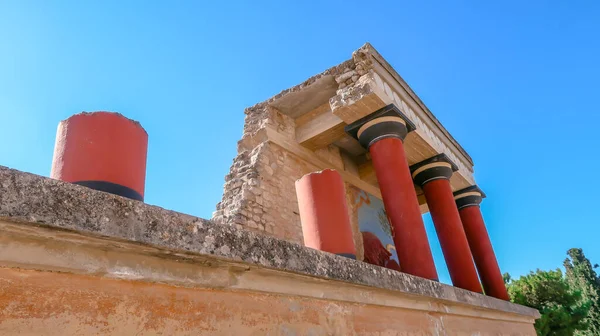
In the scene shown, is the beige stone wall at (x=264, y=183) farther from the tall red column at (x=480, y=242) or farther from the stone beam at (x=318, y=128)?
the tall red column at (x=480, y=242)

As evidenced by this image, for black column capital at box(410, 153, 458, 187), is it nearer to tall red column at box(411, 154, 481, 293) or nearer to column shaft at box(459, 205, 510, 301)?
tall red column at box(411, 154, 481, 293)

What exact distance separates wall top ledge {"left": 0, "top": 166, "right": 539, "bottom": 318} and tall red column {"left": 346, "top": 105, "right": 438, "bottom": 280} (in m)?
3.18

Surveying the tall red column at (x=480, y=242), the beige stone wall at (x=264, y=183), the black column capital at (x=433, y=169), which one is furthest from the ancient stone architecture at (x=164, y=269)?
the tall red column at (x=480, y=242)

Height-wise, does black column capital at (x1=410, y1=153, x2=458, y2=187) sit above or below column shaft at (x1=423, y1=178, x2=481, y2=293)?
above

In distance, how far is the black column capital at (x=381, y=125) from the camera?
5977 millimetres

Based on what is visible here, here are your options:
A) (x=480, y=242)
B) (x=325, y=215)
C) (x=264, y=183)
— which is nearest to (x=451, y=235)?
(x=480, y=242)

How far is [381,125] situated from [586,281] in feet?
80.3

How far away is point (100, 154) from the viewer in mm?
1729

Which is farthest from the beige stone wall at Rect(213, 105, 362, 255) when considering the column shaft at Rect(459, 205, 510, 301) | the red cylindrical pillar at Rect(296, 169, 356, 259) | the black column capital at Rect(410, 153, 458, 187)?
the column shaft at Rect(459, 205, 510, 301)

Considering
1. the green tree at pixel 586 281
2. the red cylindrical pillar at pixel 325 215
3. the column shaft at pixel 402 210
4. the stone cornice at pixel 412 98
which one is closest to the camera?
the red cylindrical pillar at pixel 325 215

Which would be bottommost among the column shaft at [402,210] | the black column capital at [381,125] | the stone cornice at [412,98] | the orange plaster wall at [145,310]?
the orange plaster wall at [145,310]

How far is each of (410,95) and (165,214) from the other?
22.0 feet

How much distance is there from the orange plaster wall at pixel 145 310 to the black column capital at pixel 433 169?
19.2 ft

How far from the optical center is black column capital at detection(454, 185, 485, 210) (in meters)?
9.17
